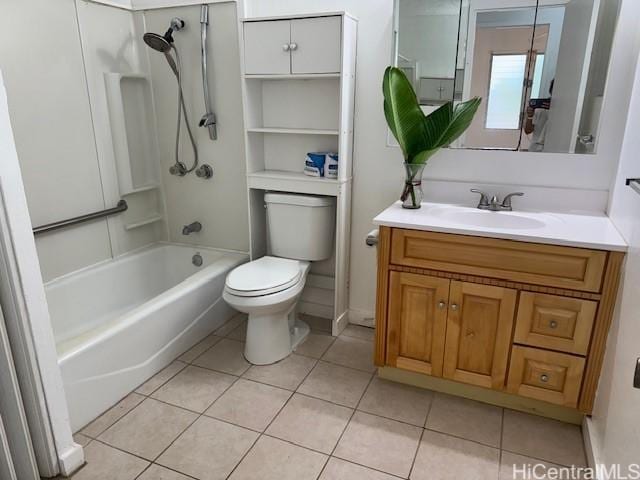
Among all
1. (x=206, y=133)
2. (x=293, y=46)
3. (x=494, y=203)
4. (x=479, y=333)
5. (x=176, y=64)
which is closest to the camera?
(x=479, y=333)

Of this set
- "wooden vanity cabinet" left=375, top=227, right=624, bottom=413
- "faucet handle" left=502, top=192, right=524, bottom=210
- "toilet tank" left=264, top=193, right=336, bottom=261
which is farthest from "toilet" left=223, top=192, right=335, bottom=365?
"faucet handle" left=502, top=192, right=524, bottom=210

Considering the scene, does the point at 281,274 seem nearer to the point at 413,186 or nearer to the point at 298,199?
the point at 298,199

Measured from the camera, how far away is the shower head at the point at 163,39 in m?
2.32

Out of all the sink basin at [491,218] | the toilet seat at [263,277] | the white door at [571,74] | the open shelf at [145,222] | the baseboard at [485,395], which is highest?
the white door at [571,74]

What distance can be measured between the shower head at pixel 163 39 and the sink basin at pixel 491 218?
165cm

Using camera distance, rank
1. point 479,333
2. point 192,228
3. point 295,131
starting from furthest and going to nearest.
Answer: point 192,228 → point 295,131 → point 479,333

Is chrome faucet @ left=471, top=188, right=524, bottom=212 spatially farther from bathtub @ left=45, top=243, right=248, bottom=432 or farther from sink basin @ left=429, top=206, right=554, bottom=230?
bathtub @ left=45, top=243, right=248, bottom=432

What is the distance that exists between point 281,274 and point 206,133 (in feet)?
3.48

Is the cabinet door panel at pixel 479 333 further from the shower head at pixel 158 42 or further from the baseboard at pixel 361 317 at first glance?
the shower head at pixel 158 42

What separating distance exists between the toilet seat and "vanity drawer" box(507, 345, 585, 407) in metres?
1.04

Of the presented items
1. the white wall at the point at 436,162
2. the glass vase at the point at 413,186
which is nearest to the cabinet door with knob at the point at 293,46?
the white wall at the point at 436,162

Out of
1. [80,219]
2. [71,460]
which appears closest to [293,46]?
[80,219]

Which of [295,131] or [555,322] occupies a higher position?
[295,131]

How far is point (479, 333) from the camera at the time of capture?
184 cm
